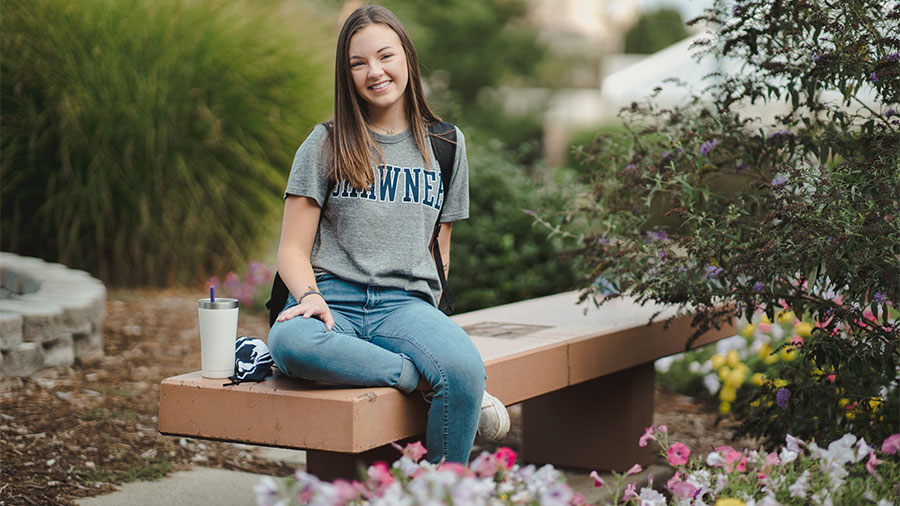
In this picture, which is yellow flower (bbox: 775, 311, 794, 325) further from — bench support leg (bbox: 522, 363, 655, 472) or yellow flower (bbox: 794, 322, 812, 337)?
bench support leg (bbox: 522, 363, 655, 472)

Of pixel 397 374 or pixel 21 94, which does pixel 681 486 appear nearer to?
pixel 397 374

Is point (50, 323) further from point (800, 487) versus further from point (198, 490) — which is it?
point (800, 487)

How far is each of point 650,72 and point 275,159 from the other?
9.03 ft

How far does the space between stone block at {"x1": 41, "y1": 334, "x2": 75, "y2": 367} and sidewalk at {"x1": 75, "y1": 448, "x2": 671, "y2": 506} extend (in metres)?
1.14

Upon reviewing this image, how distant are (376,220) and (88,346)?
246 centimetres

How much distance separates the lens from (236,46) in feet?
22.4

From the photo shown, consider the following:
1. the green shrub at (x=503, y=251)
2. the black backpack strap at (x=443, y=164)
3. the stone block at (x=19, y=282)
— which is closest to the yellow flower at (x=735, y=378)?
the green shrub at (x=503, y=251)

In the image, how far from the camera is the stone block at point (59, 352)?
4254 millimetres

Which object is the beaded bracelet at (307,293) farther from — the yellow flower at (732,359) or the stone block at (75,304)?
the yellow flower at (732,359)

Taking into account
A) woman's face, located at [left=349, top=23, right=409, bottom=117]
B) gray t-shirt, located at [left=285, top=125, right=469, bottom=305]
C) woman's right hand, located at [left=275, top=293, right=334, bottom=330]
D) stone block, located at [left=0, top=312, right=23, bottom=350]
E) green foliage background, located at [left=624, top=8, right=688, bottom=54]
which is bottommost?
stone block, located at [left=0, top=312, right=23, bottom=350]

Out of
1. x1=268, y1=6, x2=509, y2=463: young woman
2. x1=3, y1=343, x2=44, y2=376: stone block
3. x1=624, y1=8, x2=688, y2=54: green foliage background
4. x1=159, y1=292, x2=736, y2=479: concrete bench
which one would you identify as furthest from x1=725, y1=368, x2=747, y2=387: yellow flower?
x1=624, y1=8, x2=688, y2=54: green foliage background

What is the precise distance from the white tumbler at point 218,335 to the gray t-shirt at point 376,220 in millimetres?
312

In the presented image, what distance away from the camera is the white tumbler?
8.03ft

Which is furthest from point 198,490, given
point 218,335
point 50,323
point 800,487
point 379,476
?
point 800,487
